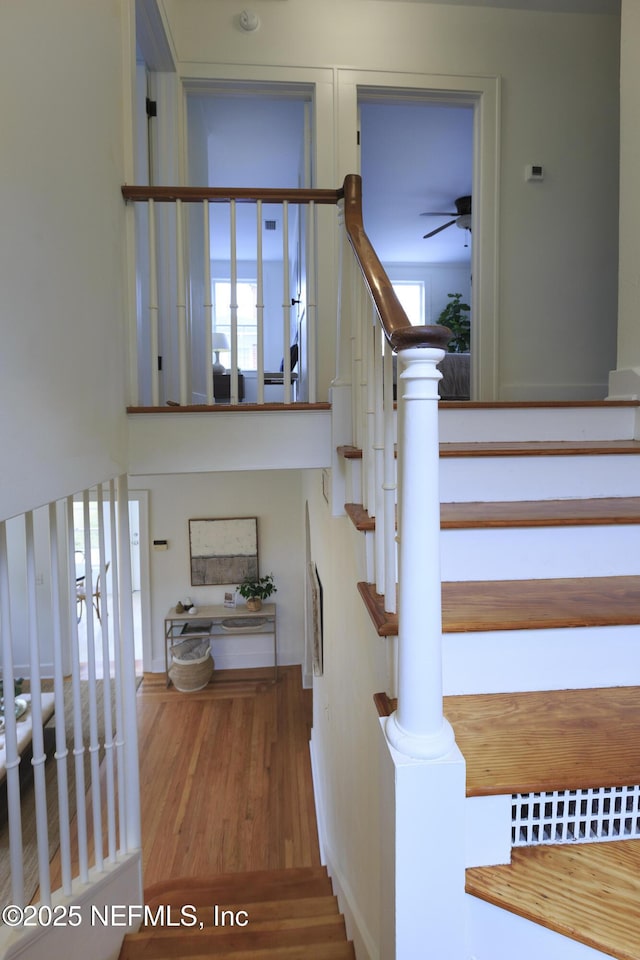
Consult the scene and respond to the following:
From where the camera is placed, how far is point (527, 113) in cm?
321

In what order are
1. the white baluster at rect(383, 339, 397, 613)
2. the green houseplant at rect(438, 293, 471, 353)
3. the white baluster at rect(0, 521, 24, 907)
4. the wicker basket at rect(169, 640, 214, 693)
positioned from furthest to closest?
the green houseplant at rect(438, 293, 471, 353), the wicker basket at rect(169, 640, 214, 693), the white baluster at rect(0, 521, 24, 907), the white baluster at rect(383, 339, 397, 613)

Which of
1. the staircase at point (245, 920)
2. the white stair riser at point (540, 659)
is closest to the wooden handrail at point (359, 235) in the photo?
the white stair riser at point (540, 659)

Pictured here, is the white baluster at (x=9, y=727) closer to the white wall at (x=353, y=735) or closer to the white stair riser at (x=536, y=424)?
the white wall at (x=353, y=735)

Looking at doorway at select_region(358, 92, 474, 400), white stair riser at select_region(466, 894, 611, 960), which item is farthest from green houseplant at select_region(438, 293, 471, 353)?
white stair riser at select_region(466, 894, 611, 960)

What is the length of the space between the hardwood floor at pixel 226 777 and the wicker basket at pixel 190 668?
88 mm

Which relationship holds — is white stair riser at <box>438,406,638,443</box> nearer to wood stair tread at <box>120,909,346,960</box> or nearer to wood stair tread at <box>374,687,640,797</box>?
wood stair tread at <box>374,687,640,797</box>

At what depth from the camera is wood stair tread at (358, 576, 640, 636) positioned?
1153mm

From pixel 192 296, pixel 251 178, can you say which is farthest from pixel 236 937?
pixel 251 178

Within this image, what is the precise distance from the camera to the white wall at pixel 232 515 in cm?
539

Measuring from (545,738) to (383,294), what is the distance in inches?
39.4

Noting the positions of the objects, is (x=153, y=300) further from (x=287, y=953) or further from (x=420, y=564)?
(x=287, y=953)

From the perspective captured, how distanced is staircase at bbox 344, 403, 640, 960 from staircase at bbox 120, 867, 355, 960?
1.28 metres

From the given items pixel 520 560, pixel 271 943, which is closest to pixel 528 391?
pixel 520 560

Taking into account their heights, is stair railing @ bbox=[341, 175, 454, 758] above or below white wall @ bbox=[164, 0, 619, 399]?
below
